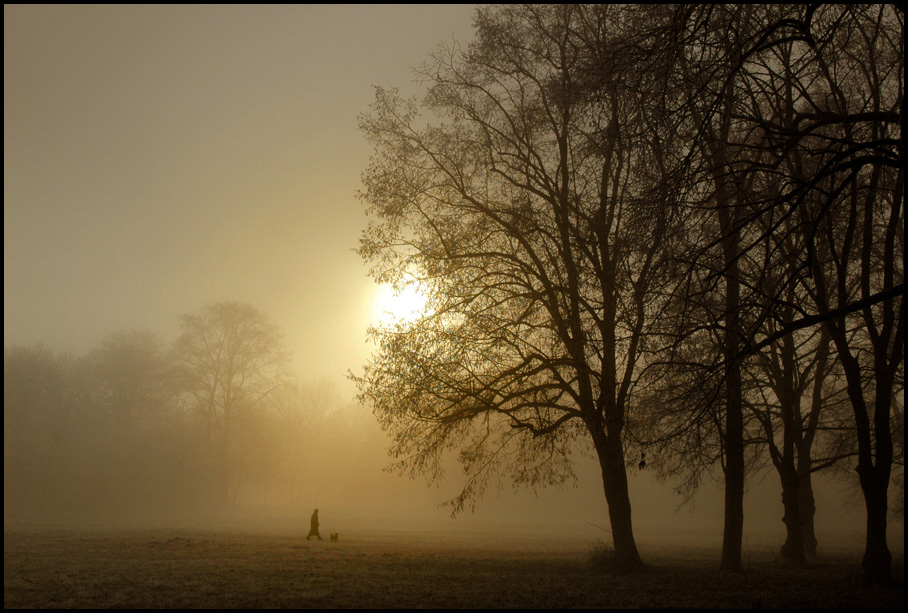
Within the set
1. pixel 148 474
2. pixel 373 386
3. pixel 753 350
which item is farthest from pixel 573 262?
pixel 148 474

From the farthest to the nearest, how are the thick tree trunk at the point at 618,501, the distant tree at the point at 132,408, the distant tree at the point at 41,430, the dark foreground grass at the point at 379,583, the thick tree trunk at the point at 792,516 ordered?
the distant tree at the point at 132,408
the distant tree at the point at 41,430
the thick tree trunk at the point at 792,516
the thick tree trunk at the point at 618,501
the dark foreground grass at the point at 379,583

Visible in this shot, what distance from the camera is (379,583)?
10805 mm

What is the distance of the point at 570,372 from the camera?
560 inches

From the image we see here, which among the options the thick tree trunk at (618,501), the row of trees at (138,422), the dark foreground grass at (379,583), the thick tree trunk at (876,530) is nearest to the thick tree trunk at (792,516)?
the dark foreground grass at (379,583)

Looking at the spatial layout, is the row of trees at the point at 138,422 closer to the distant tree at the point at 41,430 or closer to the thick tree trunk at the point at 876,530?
the distant tree at the point at 41,430

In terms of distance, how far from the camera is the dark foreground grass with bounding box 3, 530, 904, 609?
874 cm

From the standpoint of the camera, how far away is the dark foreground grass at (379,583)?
8742 millimetres

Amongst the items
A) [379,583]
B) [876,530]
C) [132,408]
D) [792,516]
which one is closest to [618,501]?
[876,530]

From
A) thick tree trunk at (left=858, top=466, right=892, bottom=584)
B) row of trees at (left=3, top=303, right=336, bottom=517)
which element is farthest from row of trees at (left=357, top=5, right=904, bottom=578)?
row of trees at (left=3, top=303, right=336, bottom=517)

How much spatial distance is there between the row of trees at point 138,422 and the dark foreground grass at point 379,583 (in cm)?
3021

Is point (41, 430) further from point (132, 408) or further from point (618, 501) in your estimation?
point (618, 501)

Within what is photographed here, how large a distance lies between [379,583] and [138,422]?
52.2m

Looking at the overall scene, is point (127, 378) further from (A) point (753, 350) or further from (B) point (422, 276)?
(A) point (753, 350)

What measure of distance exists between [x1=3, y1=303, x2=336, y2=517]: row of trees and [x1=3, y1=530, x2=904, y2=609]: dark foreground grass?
99.1ft
